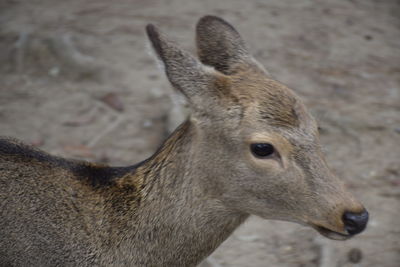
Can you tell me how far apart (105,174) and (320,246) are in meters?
2.18

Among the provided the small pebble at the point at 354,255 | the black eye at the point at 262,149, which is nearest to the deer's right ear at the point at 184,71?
the black eye at the point at 262,149

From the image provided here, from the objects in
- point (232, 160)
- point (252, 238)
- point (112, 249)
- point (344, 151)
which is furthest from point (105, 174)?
point (344, 151)

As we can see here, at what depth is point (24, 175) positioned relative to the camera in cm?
345

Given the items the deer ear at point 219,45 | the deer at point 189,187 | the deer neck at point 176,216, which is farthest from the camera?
the deer ear at point 219,45

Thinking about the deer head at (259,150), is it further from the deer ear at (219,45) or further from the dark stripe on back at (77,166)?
the dark stripe on back at (77,166)

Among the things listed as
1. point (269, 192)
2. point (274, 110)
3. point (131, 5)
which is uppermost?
point (274, 110)

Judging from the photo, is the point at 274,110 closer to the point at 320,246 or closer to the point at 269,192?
the point at 269,192

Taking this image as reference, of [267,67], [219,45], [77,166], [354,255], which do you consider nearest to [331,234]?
[219,45]

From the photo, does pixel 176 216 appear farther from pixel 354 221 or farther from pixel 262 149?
pixel 354 221

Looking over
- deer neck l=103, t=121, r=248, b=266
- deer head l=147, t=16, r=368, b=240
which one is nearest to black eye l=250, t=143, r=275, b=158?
deer head l=147, t=16, r=368, b=240

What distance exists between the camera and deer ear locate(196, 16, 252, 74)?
12.0 feet

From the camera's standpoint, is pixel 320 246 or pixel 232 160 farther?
pixel 320 246

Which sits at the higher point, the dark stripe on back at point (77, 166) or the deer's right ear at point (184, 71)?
the deer's right ear at point (184, 71)

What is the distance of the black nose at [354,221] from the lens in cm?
296
